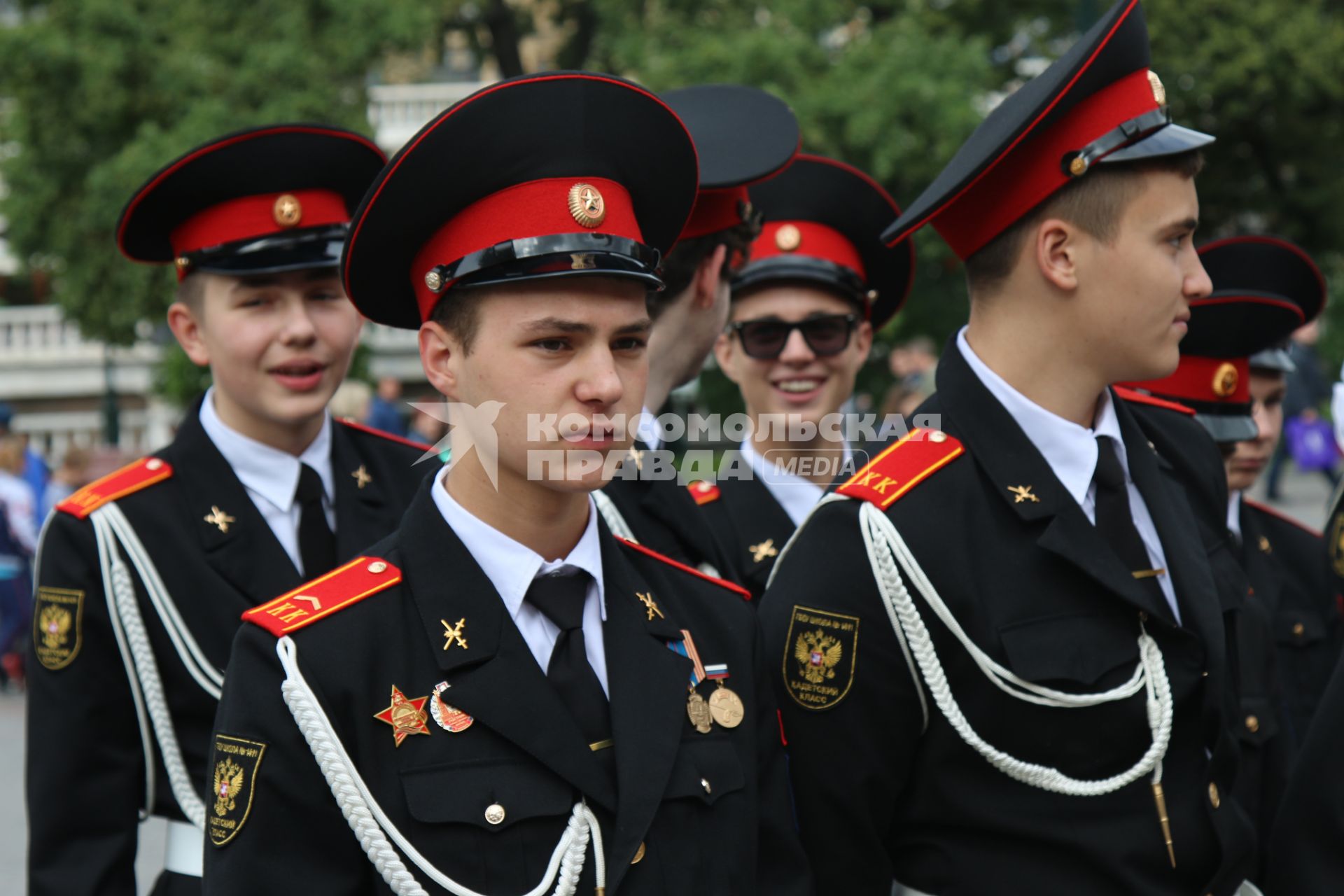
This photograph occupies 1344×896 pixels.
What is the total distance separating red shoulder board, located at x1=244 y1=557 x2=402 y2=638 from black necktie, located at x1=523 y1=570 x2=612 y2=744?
0.79 feet

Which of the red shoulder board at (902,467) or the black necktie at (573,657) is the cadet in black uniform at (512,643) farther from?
the red shoulder board at (902,467)

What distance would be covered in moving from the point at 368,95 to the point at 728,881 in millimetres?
16240

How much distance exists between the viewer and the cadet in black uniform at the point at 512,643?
2.24 meters

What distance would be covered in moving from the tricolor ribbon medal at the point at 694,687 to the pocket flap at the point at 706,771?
25 millimetres

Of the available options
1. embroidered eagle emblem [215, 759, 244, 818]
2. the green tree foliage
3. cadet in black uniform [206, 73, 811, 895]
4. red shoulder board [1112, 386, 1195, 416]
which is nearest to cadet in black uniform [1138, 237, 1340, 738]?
red shoulder board [1112, 386, 1195, 416]

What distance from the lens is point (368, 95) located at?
1748 centimetres

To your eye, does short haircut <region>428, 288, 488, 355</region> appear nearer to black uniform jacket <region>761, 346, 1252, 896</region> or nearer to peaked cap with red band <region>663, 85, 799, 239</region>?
black uniform jacket <region>761, 346, 1252, 896</region>

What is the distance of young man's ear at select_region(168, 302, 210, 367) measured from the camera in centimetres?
372

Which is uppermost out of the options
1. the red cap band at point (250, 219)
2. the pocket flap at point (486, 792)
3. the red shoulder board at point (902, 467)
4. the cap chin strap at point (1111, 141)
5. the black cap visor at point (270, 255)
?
the red cap band at point (250, 219)

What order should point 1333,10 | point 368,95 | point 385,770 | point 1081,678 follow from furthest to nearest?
point 1333,10 → point 368,95 → point 1081,678 → point 385,770

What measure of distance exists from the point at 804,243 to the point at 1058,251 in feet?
6.11

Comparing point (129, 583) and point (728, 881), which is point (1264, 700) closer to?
point (728, 881)

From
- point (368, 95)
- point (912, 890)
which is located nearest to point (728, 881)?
point (912, 890)

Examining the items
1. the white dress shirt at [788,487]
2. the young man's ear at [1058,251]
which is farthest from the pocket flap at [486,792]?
the white dress shirt at [788,487]
